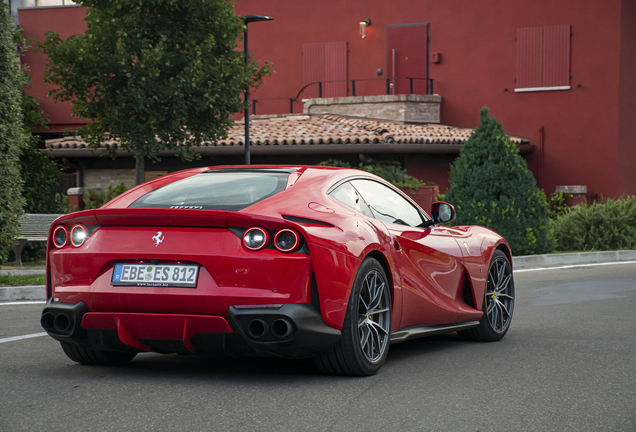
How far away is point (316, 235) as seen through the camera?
460 cm

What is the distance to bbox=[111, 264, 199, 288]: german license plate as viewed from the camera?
4547 mm

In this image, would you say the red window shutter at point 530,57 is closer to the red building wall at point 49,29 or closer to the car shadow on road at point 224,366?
the red building wall at point 49,29

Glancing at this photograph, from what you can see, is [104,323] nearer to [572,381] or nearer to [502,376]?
[502,376]

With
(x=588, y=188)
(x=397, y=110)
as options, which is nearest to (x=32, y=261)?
(x=397, y=110)

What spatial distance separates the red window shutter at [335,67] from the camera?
28.7 metres

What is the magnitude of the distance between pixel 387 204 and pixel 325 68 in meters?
23.6

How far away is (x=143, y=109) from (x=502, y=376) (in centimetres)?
1170

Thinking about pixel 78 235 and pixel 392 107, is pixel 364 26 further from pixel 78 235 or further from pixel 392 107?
pixel 78 235

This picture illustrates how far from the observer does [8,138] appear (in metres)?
11.4

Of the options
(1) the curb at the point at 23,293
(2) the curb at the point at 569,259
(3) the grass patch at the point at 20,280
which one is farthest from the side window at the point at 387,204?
(2) the curb at the point at 569,259

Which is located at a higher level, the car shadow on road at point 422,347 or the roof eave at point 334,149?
the roof eave at point 334,149

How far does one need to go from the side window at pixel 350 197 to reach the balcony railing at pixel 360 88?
22.5 metres

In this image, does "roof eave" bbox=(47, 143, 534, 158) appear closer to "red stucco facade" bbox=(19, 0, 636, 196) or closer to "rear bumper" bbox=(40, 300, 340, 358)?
"red stucco facade" bbox=(19, 0, 636, 196)

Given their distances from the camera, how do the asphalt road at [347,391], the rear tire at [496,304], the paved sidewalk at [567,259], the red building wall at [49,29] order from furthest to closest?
the red building wall at [49,29] < the paved sidewalk at [567,259] < the rear tire at [496,304] < the asphalt road at [347,391]
